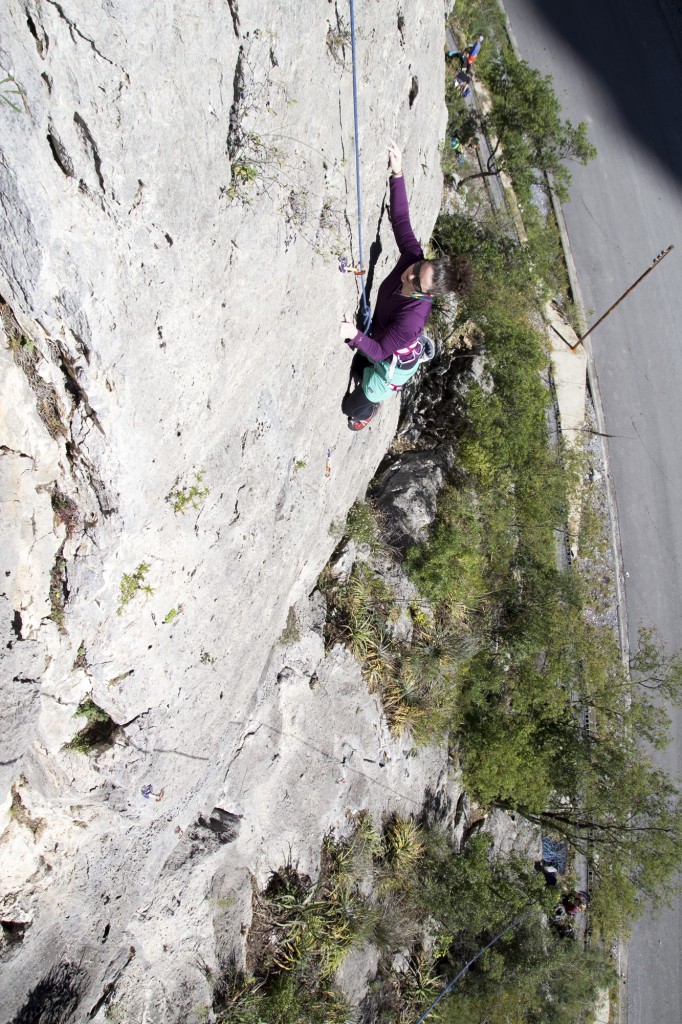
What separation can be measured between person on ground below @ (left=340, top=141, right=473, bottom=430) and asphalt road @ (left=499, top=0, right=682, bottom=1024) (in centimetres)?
893

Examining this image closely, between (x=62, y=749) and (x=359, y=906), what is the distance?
15.7 ft

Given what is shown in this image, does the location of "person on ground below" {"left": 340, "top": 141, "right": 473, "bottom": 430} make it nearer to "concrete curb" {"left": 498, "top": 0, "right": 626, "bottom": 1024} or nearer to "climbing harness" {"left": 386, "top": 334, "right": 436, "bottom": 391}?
"climbing harness" {"left": 386, "top": 334, "right": 436, "bottom": 391}

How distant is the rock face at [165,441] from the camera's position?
317cm

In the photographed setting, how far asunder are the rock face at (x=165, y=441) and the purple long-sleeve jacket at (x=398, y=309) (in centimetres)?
36

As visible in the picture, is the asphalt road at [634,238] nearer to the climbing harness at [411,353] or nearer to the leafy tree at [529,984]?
the leafy tree at [529,984]

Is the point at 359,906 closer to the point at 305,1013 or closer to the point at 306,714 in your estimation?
the point at 305,1013

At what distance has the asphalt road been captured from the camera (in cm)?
1273

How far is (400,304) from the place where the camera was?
205 inches

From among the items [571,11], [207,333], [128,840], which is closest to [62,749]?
[128,840]

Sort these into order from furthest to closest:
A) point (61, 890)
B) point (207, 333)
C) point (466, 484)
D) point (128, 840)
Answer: point (466, 484), point (128, 840), point (61, 890), point (207, 333)

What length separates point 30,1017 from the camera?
168 inches

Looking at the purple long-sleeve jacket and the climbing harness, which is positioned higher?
the purple long-sleeve jacket

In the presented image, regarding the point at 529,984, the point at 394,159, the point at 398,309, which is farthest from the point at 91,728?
the point at 529,984

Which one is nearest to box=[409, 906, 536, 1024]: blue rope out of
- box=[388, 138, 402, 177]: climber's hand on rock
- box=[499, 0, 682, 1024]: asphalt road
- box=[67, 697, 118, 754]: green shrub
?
box=[499, 0, 682, 1024]: asphalt road
